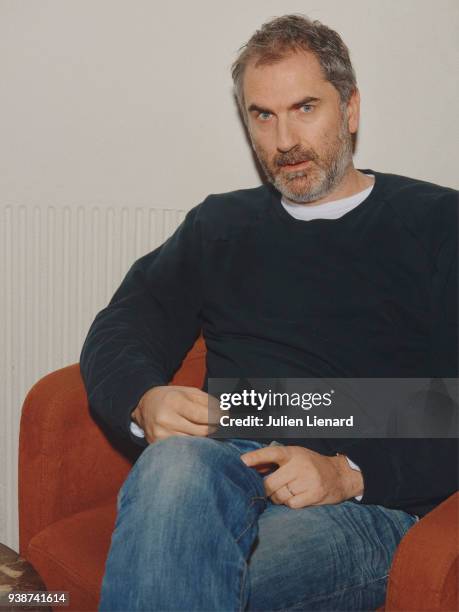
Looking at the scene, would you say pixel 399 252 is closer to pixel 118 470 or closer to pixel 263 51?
pixel 263 51

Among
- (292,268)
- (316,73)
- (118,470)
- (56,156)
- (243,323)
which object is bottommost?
(118,470)

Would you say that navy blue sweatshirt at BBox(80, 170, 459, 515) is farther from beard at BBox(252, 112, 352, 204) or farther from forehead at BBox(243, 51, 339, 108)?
forehead at BBox(243, 51, 339, 108)

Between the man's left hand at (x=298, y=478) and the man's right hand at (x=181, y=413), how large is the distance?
94 millimetres

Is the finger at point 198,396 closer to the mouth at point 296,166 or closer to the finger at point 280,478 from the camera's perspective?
the finger at point 280,478

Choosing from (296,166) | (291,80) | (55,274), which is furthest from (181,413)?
(55,274)

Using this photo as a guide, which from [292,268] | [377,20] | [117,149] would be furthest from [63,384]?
[377,20]

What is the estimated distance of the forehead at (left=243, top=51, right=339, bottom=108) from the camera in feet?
6.01

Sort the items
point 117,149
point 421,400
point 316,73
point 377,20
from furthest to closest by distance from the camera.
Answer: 1. point 117,149
2. point 377,20
3. point 316,73
4. point 421,400

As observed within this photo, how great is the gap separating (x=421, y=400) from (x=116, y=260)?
3.27 ft

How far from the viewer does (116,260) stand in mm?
2361

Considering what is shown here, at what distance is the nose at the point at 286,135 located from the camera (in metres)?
1.85

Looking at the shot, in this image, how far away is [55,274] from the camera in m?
2.38

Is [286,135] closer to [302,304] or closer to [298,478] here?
[302,304]

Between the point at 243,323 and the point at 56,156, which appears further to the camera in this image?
the point at 56,156
